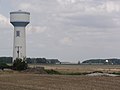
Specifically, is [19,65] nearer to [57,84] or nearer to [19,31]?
[19,31]

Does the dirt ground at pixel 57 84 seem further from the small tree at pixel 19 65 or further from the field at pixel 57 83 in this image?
the small tree at pixel 19 65

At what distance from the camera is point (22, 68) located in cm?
10294

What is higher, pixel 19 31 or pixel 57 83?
pixel 19 31

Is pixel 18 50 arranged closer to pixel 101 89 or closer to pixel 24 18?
pixel 24 18

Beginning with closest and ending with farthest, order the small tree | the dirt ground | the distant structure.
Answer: the dirt ground < the small tree < the distant structure

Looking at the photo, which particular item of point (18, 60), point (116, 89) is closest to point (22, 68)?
point (18, 60)

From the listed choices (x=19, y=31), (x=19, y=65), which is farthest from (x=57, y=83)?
(x=19, y=31)

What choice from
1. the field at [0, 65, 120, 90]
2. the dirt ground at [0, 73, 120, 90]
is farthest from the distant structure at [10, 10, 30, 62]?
the dirt ground at [0, 73, 120, 90]

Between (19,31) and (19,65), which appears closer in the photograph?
(19,65)

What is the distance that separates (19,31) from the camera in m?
122

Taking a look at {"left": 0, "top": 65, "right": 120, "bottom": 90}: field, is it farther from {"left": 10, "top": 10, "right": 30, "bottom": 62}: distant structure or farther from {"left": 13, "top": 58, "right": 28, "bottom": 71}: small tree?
{"left": 10, "top": 10, "right": 30, "bottom": 62}: distant structure

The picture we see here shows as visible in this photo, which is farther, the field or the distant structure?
the distant structure

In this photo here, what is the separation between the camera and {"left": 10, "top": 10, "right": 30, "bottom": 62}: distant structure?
121 m

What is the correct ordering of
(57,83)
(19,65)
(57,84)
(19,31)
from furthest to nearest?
(19,31)
(19,65)
(57,83)
(57,84)
